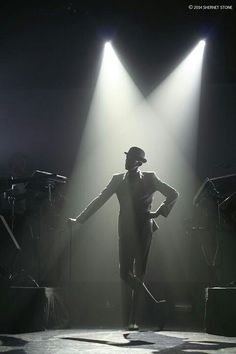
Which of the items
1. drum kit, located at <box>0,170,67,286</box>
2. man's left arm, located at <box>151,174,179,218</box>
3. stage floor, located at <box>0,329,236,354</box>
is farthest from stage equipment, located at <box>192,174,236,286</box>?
drum kit, located at <box>0,170,67,286</box>

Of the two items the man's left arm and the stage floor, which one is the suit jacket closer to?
the man's left arm

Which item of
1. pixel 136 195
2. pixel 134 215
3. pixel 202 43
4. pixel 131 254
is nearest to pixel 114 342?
pixel 131 254

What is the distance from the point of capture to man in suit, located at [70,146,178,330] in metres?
4.47

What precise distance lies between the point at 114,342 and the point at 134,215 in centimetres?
124

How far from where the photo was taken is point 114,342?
12.0 ft

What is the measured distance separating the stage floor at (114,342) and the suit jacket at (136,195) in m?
1.01

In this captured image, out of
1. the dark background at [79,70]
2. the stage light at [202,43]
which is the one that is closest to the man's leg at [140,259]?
the dark background at [79,70]

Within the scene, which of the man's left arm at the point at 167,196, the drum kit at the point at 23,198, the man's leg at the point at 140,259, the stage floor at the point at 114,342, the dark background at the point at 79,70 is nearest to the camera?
the stage floor at the point at 114,342

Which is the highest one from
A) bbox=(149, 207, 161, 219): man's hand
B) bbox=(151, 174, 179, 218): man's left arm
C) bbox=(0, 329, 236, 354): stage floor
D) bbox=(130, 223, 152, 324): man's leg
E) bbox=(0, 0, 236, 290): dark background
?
bbox=(0, 0, 236, 290): dark background

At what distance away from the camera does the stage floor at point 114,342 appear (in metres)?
3.19

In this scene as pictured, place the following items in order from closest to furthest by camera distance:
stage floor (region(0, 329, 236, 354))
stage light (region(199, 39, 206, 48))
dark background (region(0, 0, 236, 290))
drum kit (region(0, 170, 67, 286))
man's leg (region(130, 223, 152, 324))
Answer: stage floor (region(0, 329, 236, 354)) → man's leg (region(130, 223, 152, 324)) → drum kit (region(0, 170, 67, 286)) → dark background (region(0, 0, 236, 290)) → stage light (region(199, 39, 206, 48))

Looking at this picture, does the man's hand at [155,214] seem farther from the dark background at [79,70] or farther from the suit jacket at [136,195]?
the dark background at [79,70]

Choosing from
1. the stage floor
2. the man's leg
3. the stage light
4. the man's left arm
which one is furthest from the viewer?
the stage light

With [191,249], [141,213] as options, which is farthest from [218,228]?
[191,249]
